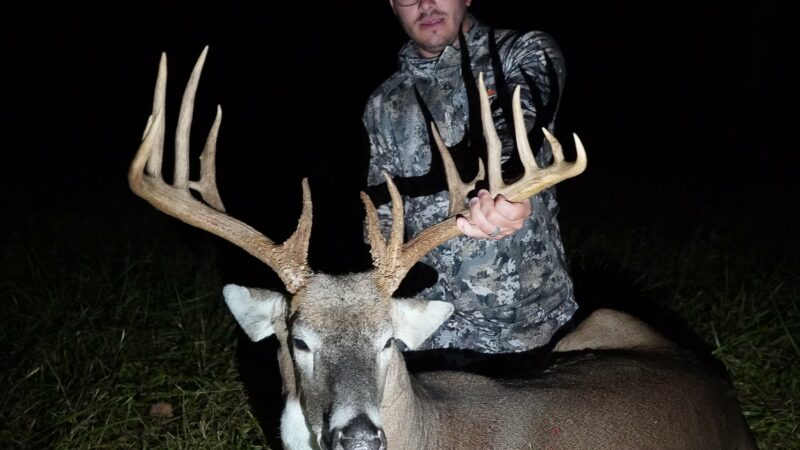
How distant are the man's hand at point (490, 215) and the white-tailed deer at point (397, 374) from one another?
48mm

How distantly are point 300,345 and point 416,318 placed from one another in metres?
0.52

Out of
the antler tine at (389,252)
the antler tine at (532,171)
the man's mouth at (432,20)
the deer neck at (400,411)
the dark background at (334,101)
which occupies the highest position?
the man's mouth at (432,20)

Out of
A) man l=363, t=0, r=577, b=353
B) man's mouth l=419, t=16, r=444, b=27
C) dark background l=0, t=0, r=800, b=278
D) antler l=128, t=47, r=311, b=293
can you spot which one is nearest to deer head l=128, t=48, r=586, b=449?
antler l=128, t=47, r=311, b=293

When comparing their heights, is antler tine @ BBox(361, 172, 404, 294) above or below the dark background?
above

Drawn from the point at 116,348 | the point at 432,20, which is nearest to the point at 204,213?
the point at 432,20

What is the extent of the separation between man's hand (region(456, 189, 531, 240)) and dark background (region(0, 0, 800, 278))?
3434 mm

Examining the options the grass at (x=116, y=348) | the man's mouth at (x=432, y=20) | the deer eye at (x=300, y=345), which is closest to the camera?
the deer eye at (x=300, y=345)

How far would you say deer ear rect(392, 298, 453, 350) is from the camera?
10.2ft

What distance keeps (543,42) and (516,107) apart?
1.43m

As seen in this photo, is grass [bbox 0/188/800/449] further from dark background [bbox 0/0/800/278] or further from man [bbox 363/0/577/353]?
man [bbox 363/0/577/353]

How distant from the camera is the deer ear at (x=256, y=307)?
123 inches

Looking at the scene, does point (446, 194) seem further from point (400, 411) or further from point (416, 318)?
point (400, 411)

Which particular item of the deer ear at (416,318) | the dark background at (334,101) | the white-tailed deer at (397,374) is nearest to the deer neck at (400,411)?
the white-tailed deer at (397,374)

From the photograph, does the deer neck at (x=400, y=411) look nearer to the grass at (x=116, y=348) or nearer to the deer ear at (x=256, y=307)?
the deer ear at (x=256, y=307)
